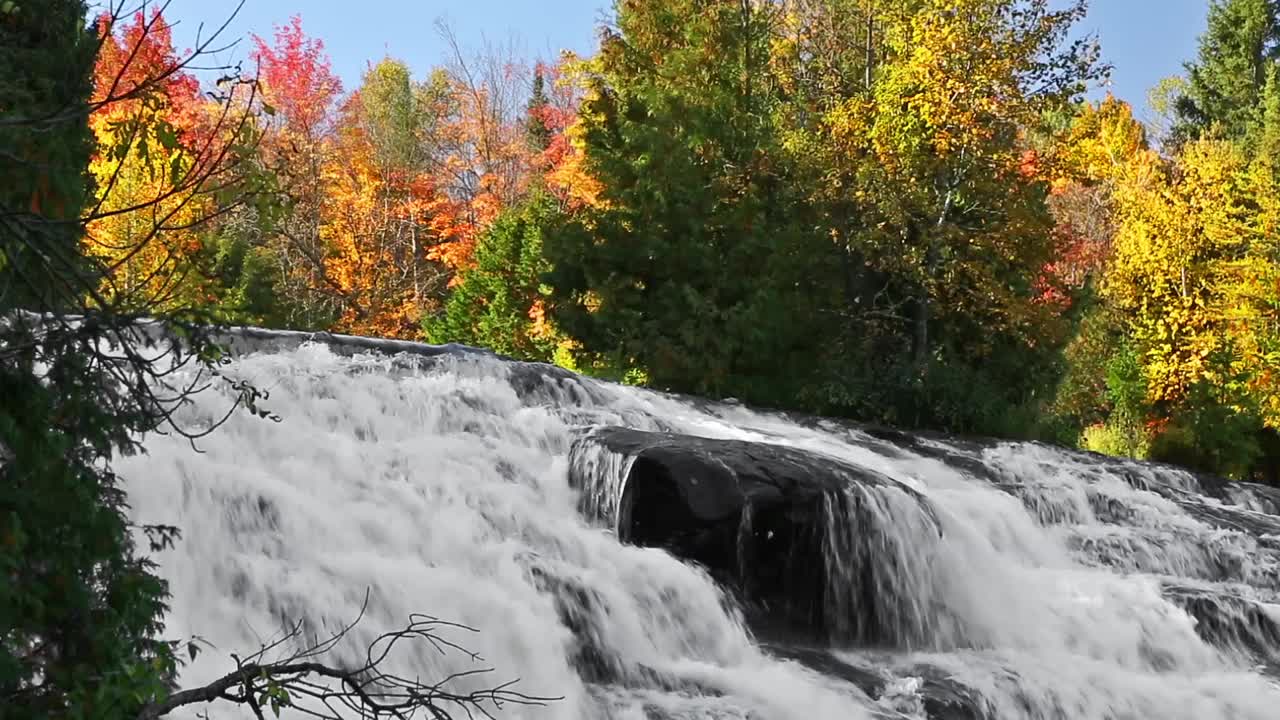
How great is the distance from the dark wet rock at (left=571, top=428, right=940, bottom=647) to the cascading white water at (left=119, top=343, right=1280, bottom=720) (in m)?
0.16

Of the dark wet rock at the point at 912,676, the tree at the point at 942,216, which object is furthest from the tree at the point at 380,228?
the dark wet rock at the point at 912,676

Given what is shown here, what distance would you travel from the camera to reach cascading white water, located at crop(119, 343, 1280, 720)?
23.3ft

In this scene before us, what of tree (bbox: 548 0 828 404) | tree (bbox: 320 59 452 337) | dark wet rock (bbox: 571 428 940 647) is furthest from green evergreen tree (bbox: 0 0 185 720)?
tree (bbox: 320 59 452 337)

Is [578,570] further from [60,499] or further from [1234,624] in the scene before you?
[1234,624]

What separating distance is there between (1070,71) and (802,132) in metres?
4.13

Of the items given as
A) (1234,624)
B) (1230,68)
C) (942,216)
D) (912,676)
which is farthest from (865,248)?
(1230,68)

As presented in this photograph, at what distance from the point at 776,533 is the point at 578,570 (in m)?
2.01

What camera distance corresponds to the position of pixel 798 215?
771 inches

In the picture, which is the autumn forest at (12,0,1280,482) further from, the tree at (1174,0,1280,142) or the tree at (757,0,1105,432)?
the tree at (1174,0,1280,142)

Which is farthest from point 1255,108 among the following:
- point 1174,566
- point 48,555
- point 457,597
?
point 48,555

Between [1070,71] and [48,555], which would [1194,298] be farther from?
[48,555]

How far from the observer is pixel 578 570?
8.23 meters

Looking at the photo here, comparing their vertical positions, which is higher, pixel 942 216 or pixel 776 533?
pixel 942 216

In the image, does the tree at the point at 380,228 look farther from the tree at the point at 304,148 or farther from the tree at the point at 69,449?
the tree at the point at 69,449
